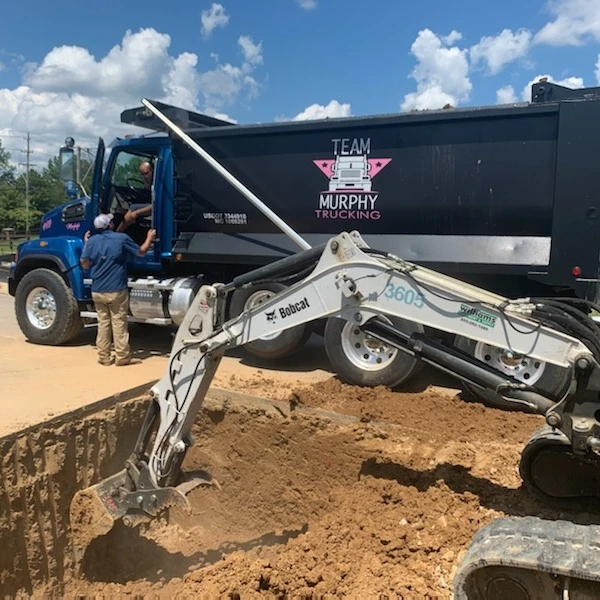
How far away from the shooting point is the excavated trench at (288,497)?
439 cm

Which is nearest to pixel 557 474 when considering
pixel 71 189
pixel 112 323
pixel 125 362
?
pixel 125 362

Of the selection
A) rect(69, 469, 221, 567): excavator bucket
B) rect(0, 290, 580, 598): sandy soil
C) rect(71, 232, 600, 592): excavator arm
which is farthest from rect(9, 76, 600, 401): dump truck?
rect(69, 469, 221, 567): excavator bucket

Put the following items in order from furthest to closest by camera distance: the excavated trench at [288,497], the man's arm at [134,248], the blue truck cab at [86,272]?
the blue truck cab at [86,272] < the man's arm at [134,248] < the excavated trench at [288,497]

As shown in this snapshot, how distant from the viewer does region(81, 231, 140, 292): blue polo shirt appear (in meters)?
7.66

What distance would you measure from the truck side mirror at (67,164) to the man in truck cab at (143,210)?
105cm

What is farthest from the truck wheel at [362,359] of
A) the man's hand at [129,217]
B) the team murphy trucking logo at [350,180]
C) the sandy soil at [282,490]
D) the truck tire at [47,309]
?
the truck tire at [47,309]

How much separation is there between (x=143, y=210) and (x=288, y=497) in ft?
15.7

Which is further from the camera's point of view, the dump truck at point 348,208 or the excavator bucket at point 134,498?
the dump truck at point 348,208

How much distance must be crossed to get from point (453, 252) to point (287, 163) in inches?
93.7

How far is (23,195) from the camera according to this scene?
60.7 meters

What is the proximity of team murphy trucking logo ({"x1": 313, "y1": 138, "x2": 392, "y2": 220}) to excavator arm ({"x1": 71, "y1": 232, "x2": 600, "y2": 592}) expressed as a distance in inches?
131

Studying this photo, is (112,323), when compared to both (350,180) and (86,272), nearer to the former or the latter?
(86,272)

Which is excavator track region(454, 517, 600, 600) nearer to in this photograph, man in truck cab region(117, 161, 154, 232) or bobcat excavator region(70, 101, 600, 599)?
bobcat excavator region(70, 101, 600, 599)

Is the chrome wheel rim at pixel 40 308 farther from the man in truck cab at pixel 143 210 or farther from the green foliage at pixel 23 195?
the green foliage at pixel 23 195
